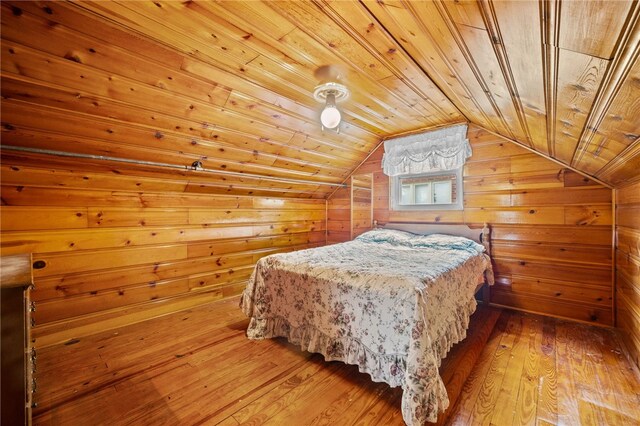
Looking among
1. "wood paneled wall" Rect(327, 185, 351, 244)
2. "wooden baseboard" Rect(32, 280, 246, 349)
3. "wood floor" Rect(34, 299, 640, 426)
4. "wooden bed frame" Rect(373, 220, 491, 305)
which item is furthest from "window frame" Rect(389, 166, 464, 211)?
"wooden baseboard" Rect(32, 280, 246, 349)

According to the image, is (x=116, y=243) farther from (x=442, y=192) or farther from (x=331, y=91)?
(x=442, y=192)

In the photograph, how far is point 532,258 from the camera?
116 inches

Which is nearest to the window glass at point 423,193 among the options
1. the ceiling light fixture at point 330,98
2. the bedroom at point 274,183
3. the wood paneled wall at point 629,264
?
the bedroom at point 274,183

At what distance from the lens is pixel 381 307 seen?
1.68m

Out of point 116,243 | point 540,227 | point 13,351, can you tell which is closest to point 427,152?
point 540,227

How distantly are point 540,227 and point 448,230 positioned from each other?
89cm

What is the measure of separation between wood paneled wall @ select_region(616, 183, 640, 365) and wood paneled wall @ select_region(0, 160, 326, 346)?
360 cm

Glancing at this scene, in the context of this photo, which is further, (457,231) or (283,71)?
(457,231)

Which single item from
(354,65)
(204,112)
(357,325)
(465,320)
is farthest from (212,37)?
(465,320)

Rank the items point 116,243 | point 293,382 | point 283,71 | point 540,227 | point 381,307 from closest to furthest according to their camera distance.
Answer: point 381,307, point 293,382, point 283,71, point 116,243, point 540,227

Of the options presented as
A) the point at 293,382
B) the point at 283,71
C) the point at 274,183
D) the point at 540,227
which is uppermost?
the point at 283,71

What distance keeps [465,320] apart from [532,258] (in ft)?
4.31

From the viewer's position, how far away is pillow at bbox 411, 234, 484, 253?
289 centimetres

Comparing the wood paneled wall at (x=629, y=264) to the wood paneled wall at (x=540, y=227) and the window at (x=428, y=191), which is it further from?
the window at (x=428, y=191)
